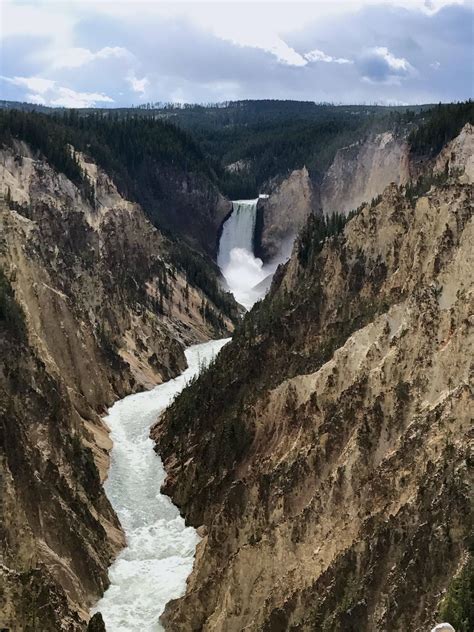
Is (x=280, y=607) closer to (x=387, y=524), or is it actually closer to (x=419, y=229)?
(x=387, y=524)

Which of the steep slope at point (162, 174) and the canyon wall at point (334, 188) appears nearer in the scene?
the canyon wall at point (334, 188)

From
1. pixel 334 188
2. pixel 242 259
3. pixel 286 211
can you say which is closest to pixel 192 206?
pixel 242 259

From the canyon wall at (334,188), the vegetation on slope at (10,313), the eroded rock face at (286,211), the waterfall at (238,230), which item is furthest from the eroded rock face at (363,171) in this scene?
the vegetation on slope at (10,313)

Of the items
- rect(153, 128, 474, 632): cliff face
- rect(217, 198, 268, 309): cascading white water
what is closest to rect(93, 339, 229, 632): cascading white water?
rect(153, 128, 474, 632): cliff face

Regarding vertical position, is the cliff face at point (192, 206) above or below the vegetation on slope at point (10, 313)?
above

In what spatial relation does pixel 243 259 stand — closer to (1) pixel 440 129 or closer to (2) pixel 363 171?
(2) pixel 363 171

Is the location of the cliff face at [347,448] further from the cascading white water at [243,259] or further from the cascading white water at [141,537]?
the cascading white water at [243,259]

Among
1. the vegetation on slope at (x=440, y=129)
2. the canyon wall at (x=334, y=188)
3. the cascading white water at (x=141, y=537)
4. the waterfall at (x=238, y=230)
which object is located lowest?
the cascading white water at (x=141, y=537)

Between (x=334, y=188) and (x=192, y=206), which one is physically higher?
(x=334, y=188)
